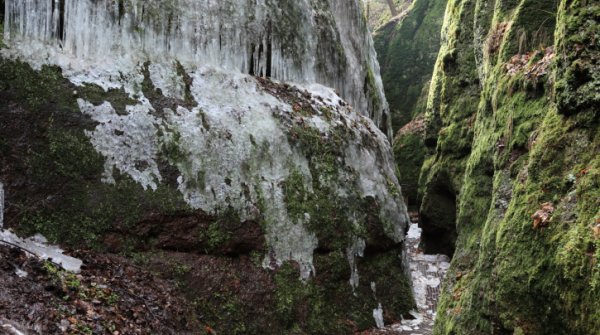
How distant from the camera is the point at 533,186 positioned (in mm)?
5484

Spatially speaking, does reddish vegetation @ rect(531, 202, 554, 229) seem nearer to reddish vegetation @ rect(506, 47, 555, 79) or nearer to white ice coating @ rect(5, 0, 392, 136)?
reddish vegetation @ rect(506, 47, 555, 79)

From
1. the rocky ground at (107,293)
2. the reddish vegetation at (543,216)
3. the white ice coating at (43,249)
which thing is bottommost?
the rocky ground at (107,293)

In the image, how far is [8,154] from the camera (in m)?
6.95

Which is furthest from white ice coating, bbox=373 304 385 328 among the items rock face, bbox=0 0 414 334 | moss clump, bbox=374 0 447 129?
moss clump, bbox=374 0 447 129

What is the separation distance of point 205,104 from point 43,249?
13.9 ft

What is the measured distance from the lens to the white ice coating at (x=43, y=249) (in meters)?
6.09

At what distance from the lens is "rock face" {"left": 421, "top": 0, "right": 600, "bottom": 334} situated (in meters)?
4.28

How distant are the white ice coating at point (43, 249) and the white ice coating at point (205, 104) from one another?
145 cm

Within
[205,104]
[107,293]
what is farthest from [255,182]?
[107,293]

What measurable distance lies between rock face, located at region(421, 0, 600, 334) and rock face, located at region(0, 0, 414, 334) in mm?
2448

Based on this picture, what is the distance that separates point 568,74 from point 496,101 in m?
3.98

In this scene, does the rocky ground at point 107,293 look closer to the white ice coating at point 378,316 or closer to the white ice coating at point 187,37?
the white ice coating at point 378,316

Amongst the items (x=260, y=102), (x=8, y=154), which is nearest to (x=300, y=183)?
(x=260, y=102)

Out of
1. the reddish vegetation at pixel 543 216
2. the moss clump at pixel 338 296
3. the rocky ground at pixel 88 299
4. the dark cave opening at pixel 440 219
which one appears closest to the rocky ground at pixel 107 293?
the rocky ground at pixel 88 299
